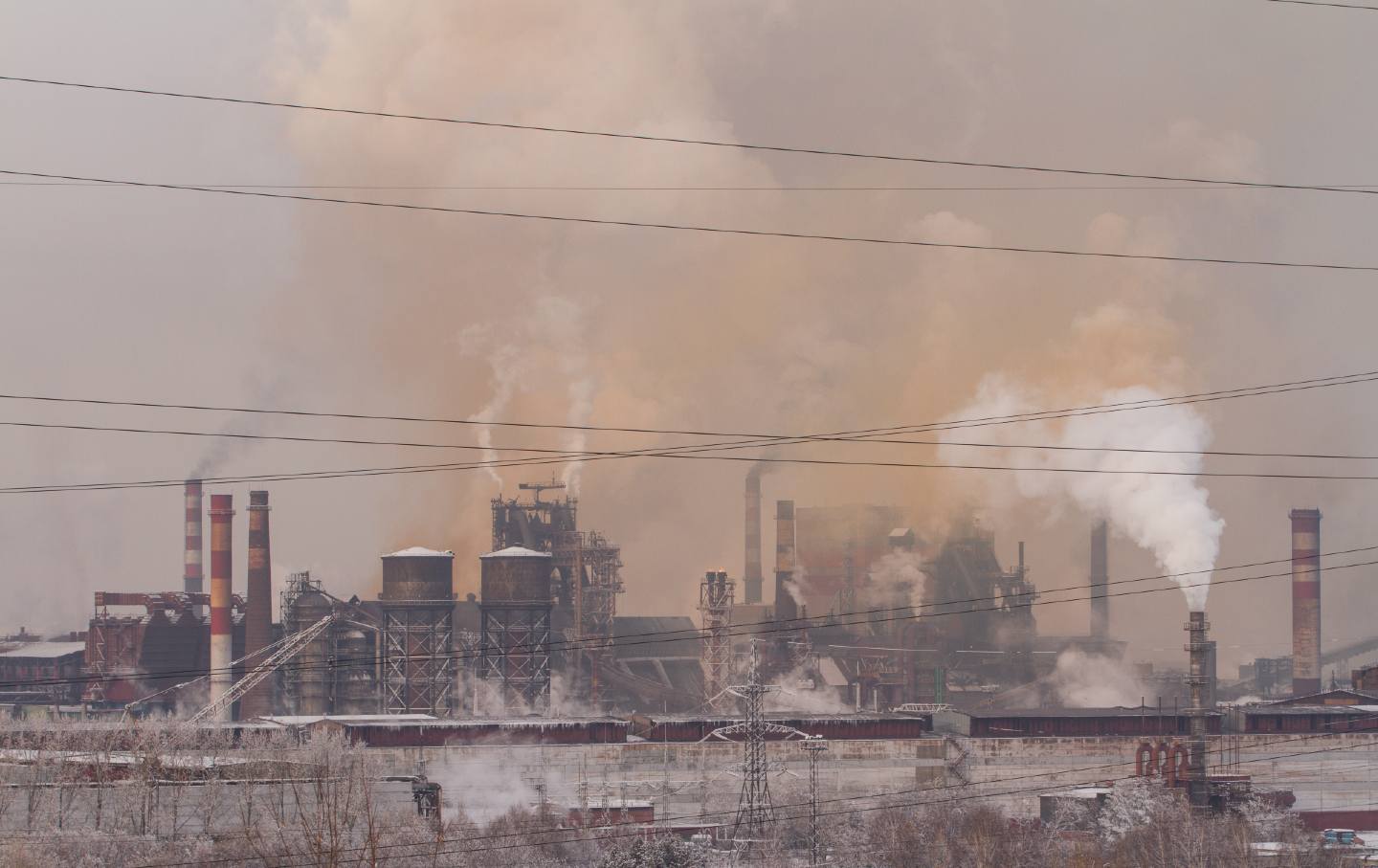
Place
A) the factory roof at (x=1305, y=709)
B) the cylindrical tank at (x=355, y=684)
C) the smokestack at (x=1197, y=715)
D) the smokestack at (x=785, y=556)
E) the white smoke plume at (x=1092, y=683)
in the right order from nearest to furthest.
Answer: the smokestack at (x=1197, y=715) < the factory roof at (x=1305, y=709) < the cylindrical tank at (x=355, y=684) < the white smoke plume at (x=1092, y=683) < the smokestack at (x=785, y=556)

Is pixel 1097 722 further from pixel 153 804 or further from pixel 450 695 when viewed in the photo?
pixel 153 804

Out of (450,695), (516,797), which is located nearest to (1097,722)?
(516,797)

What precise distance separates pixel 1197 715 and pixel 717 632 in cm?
2575

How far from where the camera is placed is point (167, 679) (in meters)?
60.4

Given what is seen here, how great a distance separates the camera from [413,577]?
5881 centimetres

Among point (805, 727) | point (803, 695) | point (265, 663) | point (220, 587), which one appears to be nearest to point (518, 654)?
point (265, 663)

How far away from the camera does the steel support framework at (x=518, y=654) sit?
5809 cm

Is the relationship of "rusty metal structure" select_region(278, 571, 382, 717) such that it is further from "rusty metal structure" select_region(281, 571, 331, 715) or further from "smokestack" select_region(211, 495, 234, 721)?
"smokestack" select_region(211, 495, 234, 721)

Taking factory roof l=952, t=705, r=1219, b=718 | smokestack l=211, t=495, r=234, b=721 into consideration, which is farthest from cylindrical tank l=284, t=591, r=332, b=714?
factory roof l=952, t=705, r=1219, b=718

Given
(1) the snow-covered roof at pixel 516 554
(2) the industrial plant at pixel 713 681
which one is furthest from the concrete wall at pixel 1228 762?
(1) the snow-covered roof at pixel 516 554

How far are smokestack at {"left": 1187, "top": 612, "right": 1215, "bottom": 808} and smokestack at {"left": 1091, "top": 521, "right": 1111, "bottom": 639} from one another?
31.3 m

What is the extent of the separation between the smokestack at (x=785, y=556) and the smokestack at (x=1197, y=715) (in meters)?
31.2

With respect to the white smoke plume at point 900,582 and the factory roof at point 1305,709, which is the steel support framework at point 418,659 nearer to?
the white smoke plume at point 900,582

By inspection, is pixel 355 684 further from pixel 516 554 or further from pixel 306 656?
pixel 516 554
